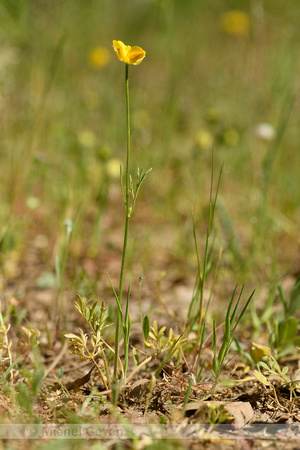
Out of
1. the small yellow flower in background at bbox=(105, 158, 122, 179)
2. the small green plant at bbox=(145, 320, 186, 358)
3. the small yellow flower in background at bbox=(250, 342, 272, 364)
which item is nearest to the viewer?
the small green plant at bbox=(145, 320, 186, 358)

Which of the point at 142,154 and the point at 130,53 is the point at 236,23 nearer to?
the point at 142,154

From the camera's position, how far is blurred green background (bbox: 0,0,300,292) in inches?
75.2

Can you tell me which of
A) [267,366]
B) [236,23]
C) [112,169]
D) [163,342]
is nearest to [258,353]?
[267,366]

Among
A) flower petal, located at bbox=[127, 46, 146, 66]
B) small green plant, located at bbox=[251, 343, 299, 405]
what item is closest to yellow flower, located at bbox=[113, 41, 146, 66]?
flower petal, located at bbox=[127, 46, 146, 66]

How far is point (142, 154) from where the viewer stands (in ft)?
7.63

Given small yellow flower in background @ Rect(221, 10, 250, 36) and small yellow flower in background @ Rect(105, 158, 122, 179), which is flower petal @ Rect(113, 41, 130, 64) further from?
small yellow flower in background @ Rect(221, 10, 250, 36)

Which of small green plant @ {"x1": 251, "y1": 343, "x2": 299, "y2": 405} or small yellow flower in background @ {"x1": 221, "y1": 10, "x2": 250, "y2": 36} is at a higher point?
small yellow flower in background @ {"x1": 221, "y1": 10, "x2": 250, "y2": 36}

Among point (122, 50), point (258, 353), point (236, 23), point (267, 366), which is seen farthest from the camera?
point (236, 23)

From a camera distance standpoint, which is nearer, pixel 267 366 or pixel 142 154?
pixel 267 366

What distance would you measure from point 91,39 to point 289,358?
11.1ft

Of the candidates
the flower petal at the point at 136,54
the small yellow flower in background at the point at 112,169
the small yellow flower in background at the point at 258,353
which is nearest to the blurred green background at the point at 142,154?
the small yellow flower in background at the point at 112,169

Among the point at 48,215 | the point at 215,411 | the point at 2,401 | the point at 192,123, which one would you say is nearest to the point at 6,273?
the point at 48,215

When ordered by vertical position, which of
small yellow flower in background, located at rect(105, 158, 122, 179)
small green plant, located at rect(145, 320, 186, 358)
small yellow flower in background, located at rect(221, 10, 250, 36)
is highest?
small yellow flower in background, located at rect(221, 10, 250, 36)

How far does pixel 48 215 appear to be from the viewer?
212 centimetres
